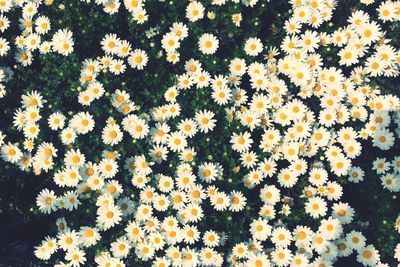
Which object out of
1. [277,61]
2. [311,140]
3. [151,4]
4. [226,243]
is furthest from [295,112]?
[151,4]

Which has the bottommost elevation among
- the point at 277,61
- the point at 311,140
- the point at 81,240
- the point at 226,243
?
the point at 81,240

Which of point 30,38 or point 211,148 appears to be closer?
point 211,148

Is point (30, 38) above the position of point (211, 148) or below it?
above

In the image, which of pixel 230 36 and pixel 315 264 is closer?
pixel 315 264

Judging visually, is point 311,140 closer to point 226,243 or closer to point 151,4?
point 226,243

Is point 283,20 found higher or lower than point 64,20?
higher

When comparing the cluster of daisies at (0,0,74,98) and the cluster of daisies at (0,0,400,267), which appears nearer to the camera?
the cluster of daisies at (0,0,400,267)

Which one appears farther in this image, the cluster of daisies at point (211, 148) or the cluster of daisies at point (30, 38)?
the cluster of daisies at point (30, 38)
